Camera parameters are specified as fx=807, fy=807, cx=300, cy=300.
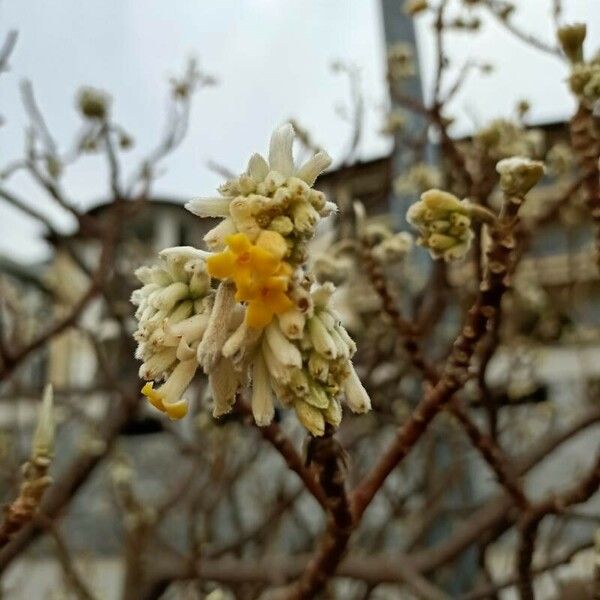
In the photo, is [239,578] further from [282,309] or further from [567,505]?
[282,309]

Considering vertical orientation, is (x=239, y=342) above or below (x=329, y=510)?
above

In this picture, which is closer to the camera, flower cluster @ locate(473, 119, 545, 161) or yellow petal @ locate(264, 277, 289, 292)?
yellow petal @ locate(264, 277, 289, 292)

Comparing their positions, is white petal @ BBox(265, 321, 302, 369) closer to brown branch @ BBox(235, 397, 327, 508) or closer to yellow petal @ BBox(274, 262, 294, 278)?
yellow petal @ BBox(274, 262, 294, 278)

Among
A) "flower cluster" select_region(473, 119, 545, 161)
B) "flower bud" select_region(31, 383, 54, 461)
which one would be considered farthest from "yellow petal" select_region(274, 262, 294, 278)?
"flower cluster" select_region(473, 119, 545, 161)

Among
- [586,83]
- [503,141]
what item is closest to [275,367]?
[586,83]

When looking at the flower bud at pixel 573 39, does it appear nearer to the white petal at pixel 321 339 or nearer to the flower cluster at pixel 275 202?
the flower cluster at pixel 275 202

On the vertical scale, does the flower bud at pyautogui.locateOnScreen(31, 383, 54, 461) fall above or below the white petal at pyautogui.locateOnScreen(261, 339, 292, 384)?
below

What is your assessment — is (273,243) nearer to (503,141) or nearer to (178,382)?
(178,382)

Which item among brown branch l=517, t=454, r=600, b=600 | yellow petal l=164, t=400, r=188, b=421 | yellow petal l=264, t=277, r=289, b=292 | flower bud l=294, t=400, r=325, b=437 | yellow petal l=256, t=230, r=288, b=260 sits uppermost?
yellow petal l=256, t=230, r=288, b=260
